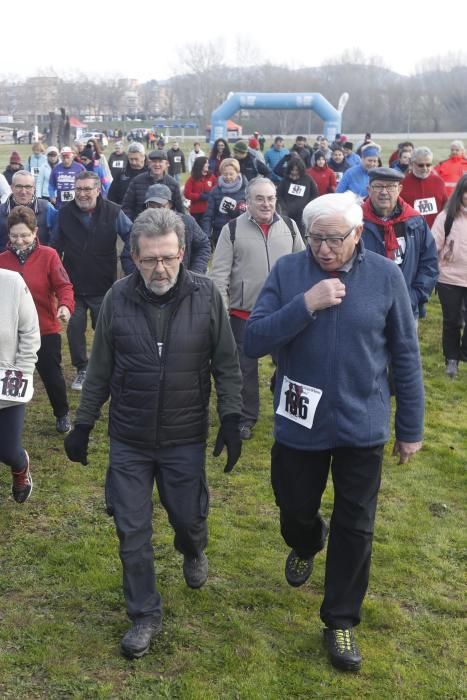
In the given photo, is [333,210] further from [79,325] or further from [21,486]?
[79,325]

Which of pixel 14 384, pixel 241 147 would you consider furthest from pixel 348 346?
pixel 241 147

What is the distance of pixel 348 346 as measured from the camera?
138 inches

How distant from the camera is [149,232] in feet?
12.0

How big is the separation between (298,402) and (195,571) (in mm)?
1245

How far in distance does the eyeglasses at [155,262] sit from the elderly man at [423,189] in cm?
587

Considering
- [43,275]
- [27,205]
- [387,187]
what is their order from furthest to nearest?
[27,205] < [43,275] < [387,187]

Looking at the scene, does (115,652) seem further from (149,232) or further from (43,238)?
(43,238)

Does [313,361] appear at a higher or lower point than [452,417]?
higher

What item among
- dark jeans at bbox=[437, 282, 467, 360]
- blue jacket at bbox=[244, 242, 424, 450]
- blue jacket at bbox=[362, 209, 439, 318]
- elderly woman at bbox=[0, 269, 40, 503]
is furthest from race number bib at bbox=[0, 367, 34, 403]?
dark jeans at bbox=[437, 282, 467, 360]

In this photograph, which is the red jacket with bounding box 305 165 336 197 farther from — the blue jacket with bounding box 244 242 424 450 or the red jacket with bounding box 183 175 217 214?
the blue jacket with bounding box 244 242 424 450

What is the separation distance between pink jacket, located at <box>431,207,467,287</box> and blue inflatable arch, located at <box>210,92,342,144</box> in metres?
30.2

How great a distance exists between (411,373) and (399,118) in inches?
3374

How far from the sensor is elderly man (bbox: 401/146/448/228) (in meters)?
9.01

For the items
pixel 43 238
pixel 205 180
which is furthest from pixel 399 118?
pixel 43 238
